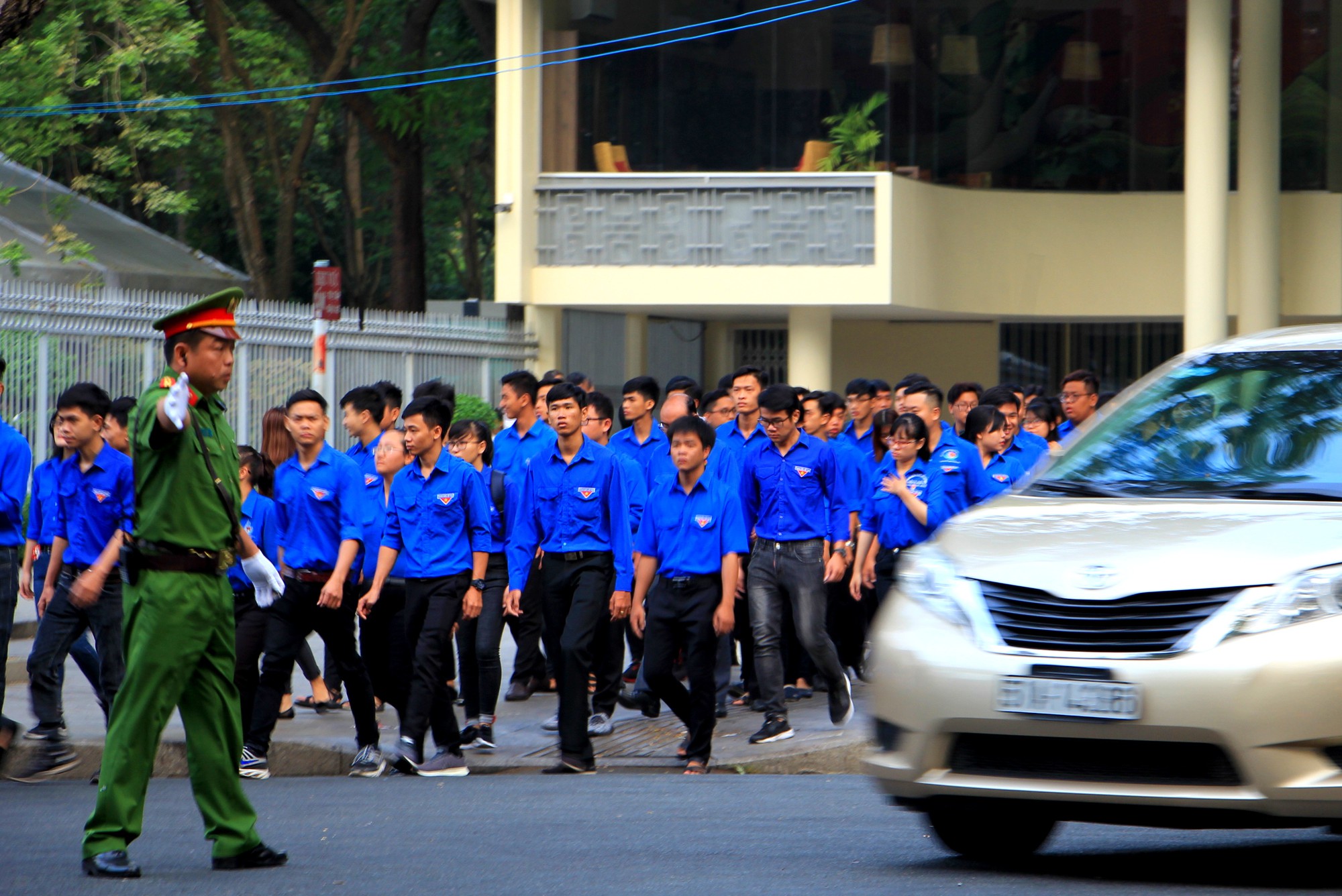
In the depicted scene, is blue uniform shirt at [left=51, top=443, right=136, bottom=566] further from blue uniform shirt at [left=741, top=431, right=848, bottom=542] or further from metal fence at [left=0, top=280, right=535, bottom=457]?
metal fence at [left=0, top=280, right=535, bottom=457]

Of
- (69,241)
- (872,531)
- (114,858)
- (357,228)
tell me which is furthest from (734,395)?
(357,228)

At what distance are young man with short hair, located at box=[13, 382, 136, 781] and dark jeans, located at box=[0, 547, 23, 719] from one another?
232 millimetres

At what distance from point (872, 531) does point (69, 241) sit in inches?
571

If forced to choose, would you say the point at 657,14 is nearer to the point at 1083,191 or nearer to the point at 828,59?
the point at 828,59

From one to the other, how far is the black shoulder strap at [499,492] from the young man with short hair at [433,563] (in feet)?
5.69

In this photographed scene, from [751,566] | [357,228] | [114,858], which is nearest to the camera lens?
[114,858]

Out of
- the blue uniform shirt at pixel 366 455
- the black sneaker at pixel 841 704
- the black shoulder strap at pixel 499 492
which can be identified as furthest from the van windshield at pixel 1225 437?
the black shoulder strap at pixel 499 492

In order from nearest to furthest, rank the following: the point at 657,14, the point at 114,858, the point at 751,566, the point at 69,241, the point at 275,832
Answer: the point at 114,858, the point at 275,832, the point at 751,566, the point at 69,241, the point at 657,14

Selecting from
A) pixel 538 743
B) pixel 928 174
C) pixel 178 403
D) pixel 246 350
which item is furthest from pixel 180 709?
pixel 928 174

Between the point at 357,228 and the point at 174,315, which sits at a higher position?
the point at 357,228

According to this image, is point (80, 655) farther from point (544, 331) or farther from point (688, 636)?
point (544, 331)

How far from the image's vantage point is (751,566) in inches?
416

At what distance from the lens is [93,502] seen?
31.4 feet

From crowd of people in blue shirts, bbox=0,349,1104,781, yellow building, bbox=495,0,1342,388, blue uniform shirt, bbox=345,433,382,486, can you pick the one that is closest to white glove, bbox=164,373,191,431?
crowd of people in blue shirts, bbox=0,349,1104,781
